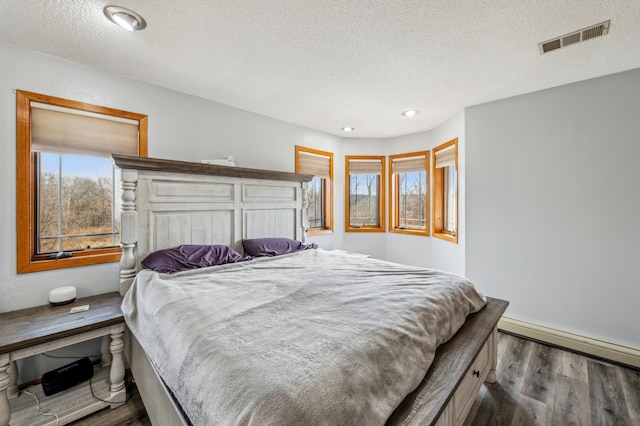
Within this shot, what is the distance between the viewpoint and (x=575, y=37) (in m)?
1.80

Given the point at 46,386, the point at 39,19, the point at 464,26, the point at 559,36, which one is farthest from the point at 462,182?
the point at 46,386

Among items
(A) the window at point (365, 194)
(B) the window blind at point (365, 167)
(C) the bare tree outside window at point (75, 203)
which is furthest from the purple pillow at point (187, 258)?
(B) the window blind at point (365, 167)

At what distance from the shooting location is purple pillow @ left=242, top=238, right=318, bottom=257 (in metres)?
2.63

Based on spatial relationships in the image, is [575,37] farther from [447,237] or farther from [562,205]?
[447,237]

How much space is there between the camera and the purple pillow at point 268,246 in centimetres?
263

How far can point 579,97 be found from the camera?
2463mm

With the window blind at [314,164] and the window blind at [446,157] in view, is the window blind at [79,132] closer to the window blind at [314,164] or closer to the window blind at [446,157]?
the window blind at [314,164]

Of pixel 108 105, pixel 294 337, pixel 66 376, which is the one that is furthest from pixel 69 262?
pixel 294 337

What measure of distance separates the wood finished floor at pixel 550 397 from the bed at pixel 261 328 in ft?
0.65

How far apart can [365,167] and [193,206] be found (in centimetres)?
288

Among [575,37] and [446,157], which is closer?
[575,37]

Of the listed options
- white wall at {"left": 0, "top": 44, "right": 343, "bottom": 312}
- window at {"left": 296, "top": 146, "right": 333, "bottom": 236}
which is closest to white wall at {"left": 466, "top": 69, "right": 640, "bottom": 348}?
window at {"left": 296, "top": 146, "right": 333, "bottom": 236}

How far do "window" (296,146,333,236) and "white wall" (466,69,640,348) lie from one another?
1923 mm

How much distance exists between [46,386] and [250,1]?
2.75 meters
